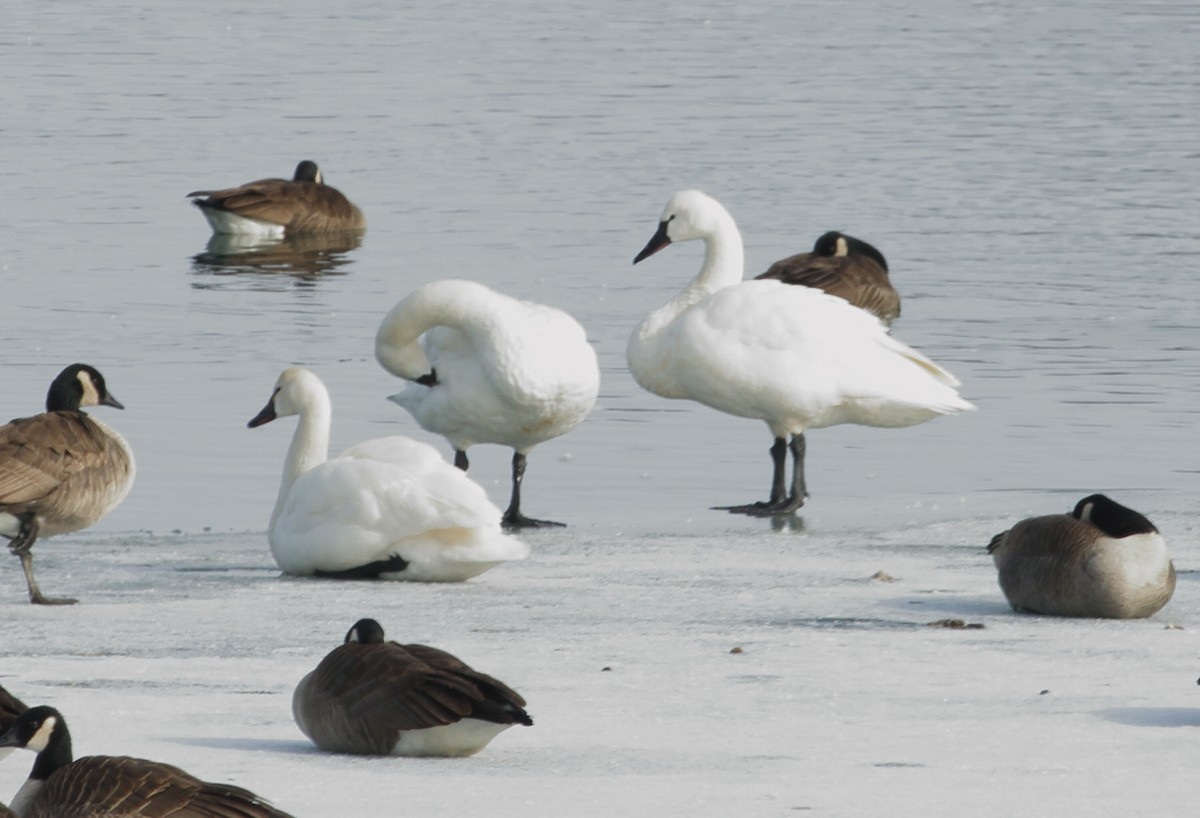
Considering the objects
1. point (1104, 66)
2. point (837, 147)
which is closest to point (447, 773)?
point (837, 147)

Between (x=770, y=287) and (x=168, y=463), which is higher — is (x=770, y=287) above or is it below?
above

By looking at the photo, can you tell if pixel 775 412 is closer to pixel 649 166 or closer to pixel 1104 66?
pixel 649 166

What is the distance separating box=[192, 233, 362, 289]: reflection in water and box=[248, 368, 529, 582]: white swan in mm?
10507

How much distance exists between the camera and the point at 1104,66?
3819 centimetres

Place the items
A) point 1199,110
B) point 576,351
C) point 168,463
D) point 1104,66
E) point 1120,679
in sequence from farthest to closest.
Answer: point 1104,66
point 1199,110
point 168,463
point 576,351
point 1120,679

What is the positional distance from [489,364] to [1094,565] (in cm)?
336

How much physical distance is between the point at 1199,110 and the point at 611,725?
88.9 ft

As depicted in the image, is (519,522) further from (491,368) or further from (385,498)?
(385,498)

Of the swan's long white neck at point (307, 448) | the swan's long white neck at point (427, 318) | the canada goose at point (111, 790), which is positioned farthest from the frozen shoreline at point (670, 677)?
the swan's long white neck at point (427, 318)

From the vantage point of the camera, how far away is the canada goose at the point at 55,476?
796cm

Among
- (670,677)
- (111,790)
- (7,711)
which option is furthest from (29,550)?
(111,790)

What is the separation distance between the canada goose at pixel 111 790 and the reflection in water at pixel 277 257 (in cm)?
1407

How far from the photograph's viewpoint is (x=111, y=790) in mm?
4559

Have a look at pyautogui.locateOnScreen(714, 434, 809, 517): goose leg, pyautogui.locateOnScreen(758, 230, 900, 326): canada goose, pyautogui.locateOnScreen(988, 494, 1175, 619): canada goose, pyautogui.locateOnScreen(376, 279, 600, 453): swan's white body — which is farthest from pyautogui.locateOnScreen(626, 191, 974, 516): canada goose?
pyautogui.locateOnScreen(758, 230, 900, 326): canada goose
